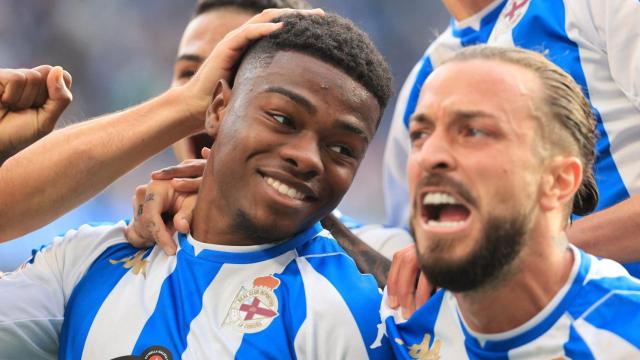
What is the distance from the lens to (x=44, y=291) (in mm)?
2148

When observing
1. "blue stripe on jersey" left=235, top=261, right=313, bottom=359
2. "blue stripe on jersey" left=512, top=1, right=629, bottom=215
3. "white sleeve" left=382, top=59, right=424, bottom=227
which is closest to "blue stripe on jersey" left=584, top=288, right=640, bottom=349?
"blue stripe on jersey" left=235, top=261, right=313, bottom=359

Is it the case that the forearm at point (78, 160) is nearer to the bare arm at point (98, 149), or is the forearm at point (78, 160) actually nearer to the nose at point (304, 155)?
the bare arm at point (98, 149)

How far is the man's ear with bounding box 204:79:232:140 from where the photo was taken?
218 centimetres

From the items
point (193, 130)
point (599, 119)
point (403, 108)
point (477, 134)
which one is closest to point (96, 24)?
point (403, 108)

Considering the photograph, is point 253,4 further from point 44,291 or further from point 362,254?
point 44,291

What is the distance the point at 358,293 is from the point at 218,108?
2.13 ft

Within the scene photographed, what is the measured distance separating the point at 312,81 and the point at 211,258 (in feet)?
1.71

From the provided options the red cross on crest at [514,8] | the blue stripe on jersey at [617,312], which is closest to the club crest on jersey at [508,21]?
the red cross on crest at [514,8]

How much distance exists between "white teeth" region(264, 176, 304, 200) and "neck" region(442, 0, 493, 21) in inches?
49.3

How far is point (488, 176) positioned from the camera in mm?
1554

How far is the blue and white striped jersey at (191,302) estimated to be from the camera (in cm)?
187

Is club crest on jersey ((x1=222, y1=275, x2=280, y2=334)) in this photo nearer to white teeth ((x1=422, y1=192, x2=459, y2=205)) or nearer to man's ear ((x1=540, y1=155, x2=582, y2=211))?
white teeth ((x1=422, y1=192, x2=459, y2=205))

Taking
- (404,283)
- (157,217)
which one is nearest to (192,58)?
(157,217)

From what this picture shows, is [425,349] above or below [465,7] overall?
below
